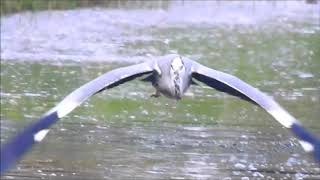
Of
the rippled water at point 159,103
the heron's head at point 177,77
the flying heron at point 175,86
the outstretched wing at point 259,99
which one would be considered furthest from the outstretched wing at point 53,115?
the rippled water at point 159,103

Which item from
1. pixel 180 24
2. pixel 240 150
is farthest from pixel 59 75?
pixel 180 24

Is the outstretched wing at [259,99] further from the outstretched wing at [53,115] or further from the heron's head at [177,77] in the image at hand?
the outstretched wing at [53,115]

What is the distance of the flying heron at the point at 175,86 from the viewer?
555 cm

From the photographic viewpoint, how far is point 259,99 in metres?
6.13

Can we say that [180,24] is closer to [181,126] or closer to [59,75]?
[59,75]

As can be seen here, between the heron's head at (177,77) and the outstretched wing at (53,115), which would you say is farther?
the heron's head at (177,77)

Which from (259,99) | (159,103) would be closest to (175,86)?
(259,99)

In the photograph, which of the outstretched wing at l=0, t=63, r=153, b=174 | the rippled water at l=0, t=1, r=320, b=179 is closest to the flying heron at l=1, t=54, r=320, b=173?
the outstretched wing at l=0, t=63, r=153, b=174

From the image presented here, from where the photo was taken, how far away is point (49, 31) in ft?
58.7

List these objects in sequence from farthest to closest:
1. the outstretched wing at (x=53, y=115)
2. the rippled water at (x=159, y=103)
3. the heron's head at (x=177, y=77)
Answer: the rippled water at (x=159, y=103), the heron's head at (x=177, y=77), the outstretched wing at (x=53, y=115)

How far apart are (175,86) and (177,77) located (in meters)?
0.06

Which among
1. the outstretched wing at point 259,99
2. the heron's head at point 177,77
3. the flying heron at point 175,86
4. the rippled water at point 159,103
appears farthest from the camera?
the rippled water at point 159,103

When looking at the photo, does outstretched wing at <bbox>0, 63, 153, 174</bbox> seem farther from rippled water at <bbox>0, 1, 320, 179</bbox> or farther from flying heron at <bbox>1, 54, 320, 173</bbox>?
rippled water at <bbox>0, 1, 320, 179</bbox>

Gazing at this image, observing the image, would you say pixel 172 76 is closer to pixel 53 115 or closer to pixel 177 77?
pixel 177 77
